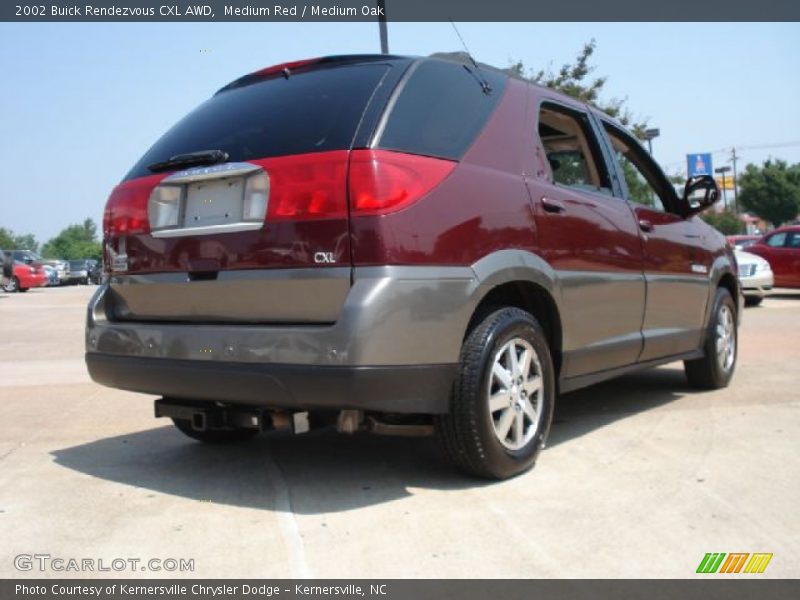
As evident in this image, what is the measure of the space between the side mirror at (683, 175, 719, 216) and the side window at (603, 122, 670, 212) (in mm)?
207

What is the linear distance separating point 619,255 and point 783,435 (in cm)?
131

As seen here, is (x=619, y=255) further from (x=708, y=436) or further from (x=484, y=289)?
(x=484, y=289)

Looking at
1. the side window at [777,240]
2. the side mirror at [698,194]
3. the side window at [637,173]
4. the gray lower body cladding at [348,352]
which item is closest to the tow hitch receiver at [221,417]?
the gray lower body cladding at [348,352]

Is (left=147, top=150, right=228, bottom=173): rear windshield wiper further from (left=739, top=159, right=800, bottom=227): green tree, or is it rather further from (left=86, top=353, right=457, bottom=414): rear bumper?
(left=739, top=159, right=800, bottom=227): green tree

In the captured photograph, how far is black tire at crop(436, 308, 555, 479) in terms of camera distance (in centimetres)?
322

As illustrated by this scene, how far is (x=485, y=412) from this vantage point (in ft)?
10.7

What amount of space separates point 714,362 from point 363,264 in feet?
11.9

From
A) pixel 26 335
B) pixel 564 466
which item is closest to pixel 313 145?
pixel 564 466

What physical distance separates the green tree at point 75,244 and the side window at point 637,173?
123m

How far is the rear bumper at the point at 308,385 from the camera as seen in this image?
292 centimetres

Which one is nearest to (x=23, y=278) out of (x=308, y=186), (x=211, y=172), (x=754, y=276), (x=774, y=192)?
(x=754, y=276)

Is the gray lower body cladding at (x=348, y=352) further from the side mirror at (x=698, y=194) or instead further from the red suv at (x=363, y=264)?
the side mirror at (x=698, y=194)

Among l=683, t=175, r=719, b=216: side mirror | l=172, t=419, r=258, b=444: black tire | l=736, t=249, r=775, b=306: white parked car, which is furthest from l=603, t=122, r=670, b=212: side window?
l=736, t=249, r=775, b=306: white parked car

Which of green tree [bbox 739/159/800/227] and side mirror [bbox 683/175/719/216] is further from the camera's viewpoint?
green tree [bbox 739/159/800/227]
